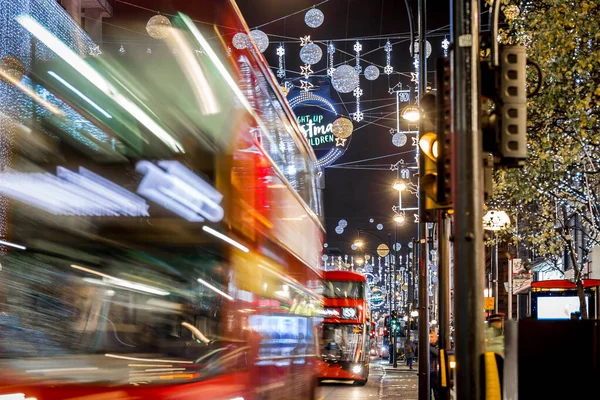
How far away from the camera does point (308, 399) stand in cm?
1318

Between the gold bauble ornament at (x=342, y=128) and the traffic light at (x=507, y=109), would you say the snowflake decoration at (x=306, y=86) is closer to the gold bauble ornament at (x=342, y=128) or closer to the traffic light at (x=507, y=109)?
the gold bauble ornament at (x=342, y=128)

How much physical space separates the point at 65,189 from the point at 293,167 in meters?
Answer: 5.64

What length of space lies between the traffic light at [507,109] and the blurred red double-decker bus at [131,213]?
223cm

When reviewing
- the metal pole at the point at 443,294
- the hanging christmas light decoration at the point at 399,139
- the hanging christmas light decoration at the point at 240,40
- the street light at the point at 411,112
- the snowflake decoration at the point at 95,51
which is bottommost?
the metal pole at the point at 443,294

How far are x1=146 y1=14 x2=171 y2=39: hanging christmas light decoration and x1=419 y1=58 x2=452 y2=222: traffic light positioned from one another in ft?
7.21

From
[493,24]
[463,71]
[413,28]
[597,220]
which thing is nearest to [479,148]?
[463,71]

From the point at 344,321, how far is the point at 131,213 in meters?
22.0

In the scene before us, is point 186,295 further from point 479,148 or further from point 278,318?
point 278,318

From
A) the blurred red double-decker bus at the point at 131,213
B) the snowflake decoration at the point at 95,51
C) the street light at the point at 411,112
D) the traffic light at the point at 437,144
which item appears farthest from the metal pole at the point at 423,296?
the snowflake decoration at the point at 95,51

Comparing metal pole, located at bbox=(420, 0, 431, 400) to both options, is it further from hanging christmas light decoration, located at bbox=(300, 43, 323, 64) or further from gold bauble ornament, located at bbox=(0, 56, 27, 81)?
gold bauble ornament, located at bbox=(0, 56, 27, 81)

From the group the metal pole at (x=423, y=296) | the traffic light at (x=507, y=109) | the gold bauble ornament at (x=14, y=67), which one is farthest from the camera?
the metal pole at (x=423, y=296)

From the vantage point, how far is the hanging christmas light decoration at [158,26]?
20.3ft

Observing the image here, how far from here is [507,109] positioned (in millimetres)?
6141

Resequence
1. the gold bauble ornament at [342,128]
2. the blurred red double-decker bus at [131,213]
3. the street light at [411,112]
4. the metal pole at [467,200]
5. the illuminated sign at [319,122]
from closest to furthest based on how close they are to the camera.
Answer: the blurred red double-decker bus at [131,213]
the metal pole at [467,200]
the gold bauble ornament at [342,128]
the illuminated sign at [319,122]
the street light at [411,112]
